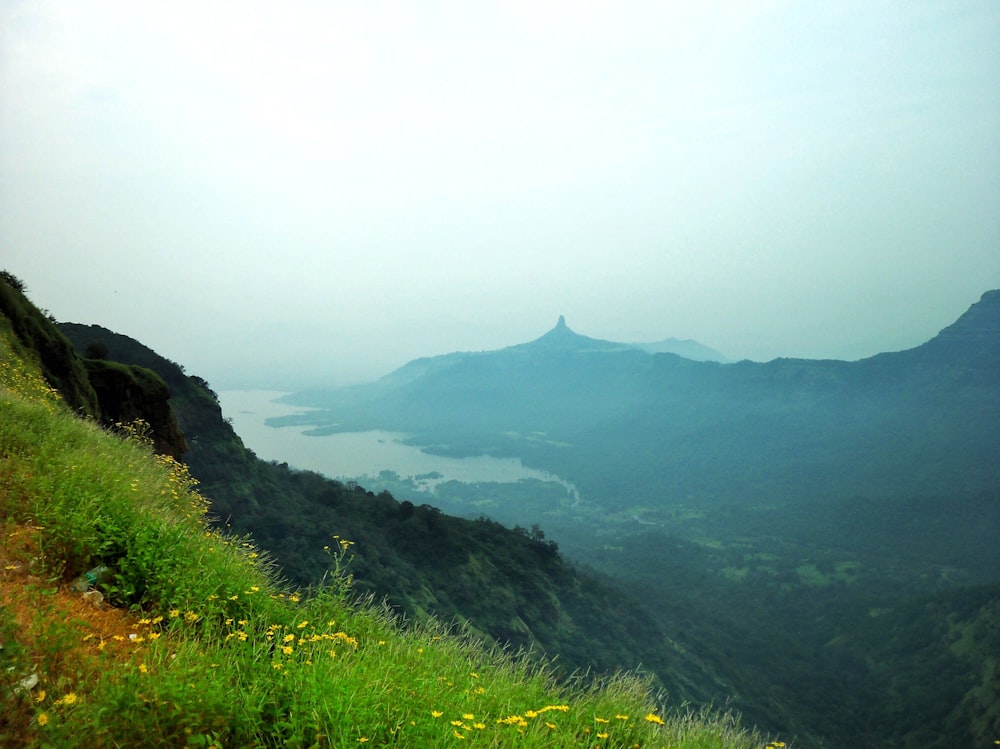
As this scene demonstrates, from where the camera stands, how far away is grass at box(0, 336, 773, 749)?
3328 mm

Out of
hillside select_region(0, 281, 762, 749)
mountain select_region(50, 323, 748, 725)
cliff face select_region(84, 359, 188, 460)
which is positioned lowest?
mountain select_region(50, 323, 748, 725)

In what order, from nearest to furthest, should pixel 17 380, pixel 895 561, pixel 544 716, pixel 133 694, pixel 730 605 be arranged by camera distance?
1. pixel 133 694
2. pixel 544 716
3. pixel 17 380
4. pixel 730 605
5. pixel 895 561

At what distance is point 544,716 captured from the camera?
4.80 m

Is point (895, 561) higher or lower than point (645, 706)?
lower

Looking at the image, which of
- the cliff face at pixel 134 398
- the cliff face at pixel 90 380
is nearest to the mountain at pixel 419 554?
the cliff face at pixel 134 398

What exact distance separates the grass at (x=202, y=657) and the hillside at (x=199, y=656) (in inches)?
0.7

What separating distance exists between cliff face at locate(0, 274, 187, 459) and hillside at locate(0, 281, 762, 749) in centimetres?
1180

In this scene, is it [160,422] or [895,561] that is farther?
[895,561]

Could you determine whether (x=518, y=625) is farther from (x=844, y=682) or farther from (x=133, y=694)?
(x=844, y=682)

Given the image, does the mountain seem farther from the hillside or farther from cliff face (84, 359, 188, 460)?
the hillside

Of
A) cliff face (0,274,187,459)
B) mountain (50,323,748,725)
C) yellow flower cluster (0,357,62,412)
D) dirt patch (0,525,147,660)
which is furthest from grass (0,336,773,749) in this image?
mountain (50,323,748,725)

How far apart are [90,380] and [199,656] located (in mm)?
21505

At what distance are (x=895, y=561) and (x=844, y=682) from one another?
99827 millimetres

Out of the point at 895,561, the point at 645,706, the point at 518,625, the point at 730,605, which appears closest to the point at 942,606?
the point at 730,605
